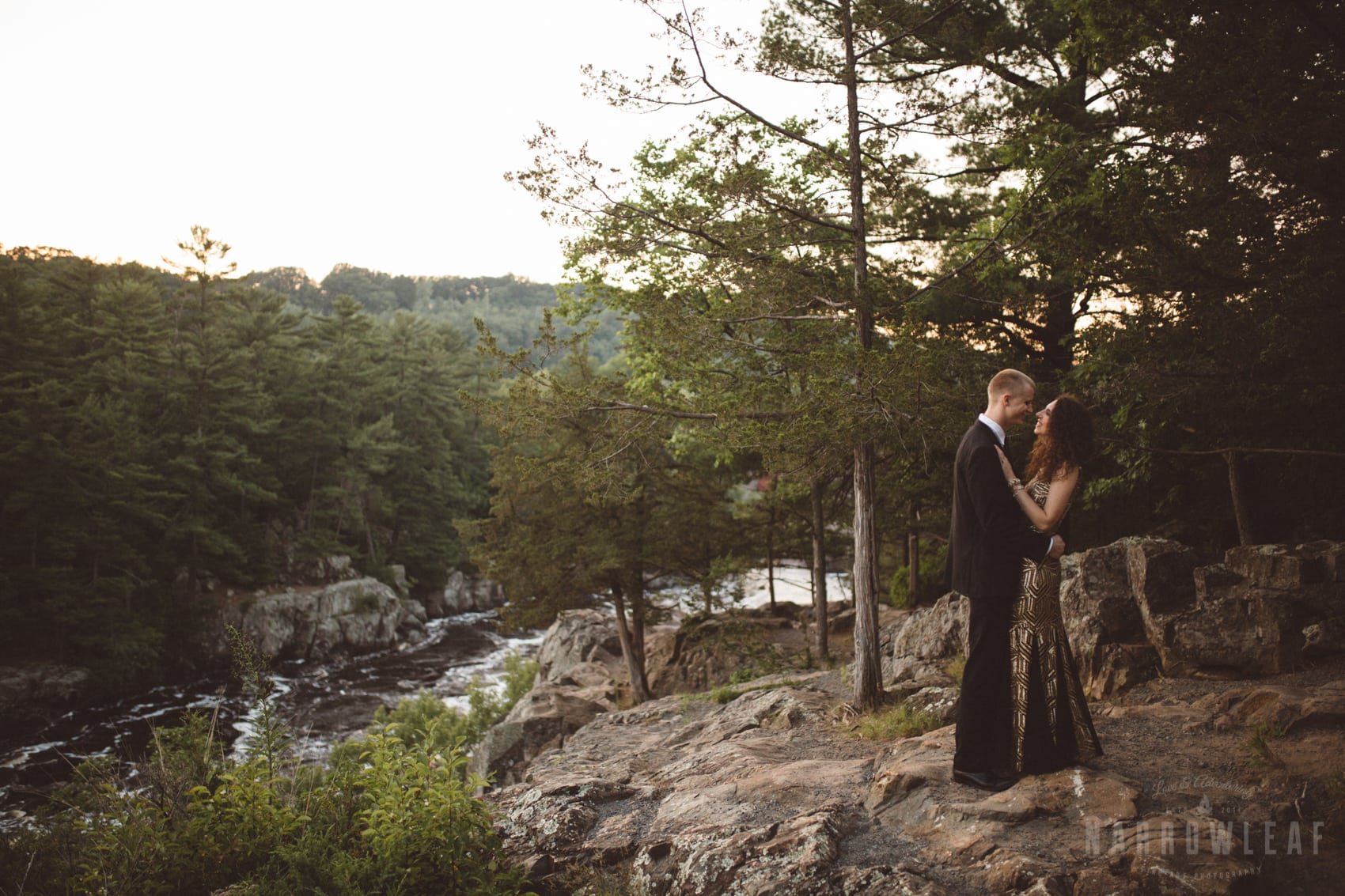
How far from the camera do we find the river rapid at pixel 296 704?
63.0 ft

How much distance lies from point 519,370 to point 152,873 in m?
6.13

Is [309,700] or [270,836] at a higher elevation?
[270,836]

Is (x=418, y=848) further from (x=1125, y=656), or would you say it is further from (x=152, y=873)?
(x=1125, y=656)

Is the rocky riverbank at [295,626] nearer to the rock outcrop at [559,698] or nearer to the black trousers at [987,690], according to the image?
the rock outcrop at [559,698]

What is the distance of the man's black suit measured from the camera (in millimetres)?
4812

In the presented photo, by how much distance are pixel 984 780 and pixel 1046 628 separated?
3.39ft

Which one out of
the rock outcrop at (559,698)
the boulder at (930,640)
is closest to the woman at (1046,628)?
the boulder at (930,640)

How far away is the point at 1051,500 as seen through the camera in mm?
4773

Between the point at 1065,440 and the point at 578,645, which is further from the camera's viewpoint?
the point at 578,645

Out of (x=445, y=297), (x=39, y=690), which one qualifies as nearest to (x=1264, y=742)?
(x=39, y=690)

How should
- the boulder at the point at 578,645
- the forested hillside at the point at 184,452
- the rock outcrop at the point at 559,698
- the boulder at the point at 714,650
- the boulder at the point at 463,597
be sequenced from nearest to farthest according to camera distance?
the rock outcrop at the point at 559,698 → the boulder at the point at 714,650 → the boulder at the point at 578,645 → the forested hillside at the point at 184,452 → the boulder at the point at 463,597

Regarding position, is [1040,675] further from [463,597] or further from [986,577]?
[463,597]

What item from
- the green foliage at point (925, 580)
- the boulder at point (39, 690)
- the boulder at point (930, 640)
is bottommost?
the boulder at point (39, 690)

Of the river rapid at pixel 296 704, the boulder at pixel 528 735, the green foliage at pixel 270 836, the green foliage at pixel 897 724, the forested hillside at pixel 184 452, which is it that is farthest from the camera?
the forested hillside at pixel 184 452
